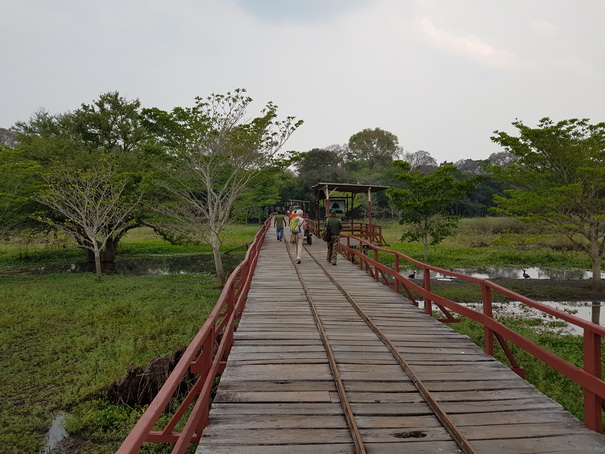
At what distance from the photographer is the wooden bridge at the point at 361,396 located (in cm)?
356

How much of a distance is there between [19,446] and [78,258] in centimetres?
2835

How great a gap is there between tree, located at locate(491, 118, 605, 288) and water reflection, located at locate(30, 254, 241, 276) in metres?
17.8

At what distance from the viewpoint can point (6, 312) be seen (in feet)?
48.1

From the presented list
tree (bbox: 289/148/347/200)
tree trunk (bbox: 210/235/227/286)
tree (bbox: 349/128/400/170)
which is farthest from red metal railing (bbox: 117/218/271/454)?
tree (bbox: 349/128/400/170)

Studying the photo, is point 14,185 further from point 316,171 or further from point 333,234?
point 316,171

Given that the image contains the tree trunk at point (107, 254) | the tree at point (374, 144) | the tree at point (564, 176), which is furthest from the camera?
the tree at point (374, 144)

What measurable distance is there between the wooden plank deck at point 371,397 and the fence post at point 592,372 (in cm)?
11

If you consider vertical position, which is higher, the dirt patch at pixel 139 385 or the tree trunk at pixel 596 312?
the dirt patch at pixel 139 385

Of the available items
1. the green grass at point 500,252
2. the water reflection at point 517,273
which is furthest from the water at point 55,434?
the green grass at point 500,252

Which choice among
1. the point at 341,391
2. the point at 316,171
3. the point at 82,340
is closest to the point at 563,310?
the point at 341,391

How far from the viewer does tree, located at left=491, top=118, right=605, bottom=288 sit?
61.8 ft

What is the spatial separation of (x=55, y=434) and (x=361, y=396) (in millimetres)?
6193

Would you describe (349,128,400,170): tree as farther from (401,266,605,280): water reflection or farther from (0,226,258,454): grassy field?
(0,226,258,454): grassy field

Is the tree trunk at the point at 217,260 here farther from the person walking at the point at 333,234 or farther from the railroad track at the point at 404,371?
the railroad track at the point at 404,371
